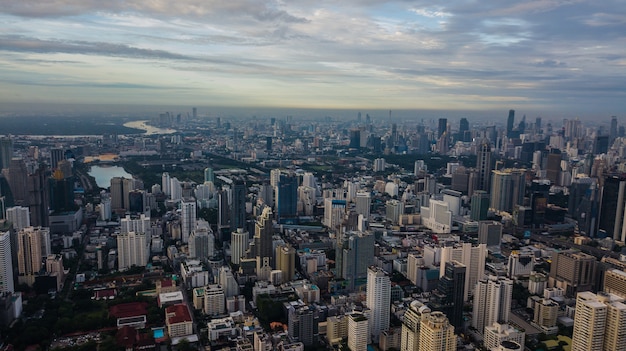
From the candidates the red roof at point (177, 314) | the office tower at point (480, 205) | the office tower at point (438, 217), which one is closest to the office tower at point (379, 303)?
the red roof at point (177, 314)

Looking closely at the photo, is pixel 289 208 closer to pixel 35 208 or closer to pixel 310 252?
pixel 310 252

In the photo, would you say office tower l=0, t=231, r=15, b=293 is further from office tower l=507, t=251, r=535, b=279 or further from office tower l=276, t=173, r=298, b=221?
office tower l=507, t=251, r=535, b=279

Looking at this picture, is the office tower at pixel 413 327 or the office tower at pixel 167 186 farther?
the office tower at pixel 167 186

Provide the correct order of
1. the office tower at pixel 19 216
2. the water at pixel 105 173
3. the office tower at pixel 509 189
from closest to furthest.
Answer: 1. the office tower at pixel 19 216
2. the office tower at pixel 509 189
3. the water at pixel 105 173

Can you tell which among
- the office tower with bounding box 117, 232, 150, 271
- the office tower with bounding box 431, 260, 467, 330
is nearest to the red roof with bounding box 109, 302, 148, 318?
the office tower with bounding box 117, 232, 150, 271

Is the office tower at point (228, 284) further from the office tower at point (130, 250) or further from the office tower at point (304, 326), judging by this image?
the office tower at point (130, 250)

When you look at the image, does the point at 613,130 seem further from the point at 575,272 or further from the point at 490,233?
the point at 575,272
